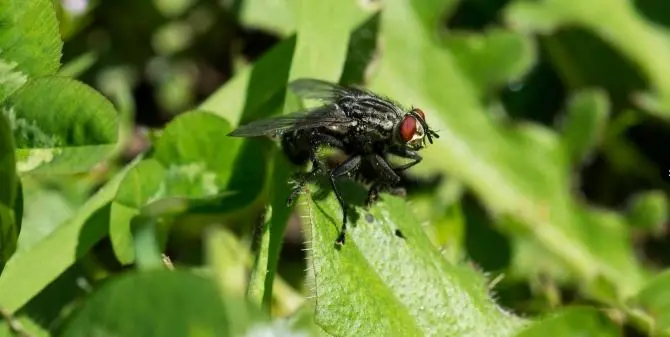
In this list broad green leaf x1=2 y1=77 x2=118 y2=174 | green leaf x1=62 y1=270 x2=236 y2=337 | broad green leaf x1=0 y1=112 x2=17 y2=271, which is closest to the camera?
green leaf x1=62 y1=270 x2=236 y2=337

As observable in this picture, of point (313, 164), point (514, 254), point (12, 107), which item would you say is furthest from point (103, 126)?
point (514, 254)

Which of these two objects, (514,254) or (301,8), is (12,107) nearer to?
(301,8)

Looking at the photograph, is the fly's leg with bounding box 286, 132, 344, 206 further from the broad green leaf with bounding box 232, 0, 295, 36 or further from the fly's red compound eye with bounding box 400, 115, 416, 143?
the broad green leaf with bounding box 232, 0, 295, 36

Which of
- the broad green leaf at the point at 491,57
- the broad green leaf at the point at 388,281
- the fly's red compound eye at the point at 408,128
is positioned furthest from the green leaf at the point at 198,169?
the broad green leaf at the point at 491,57

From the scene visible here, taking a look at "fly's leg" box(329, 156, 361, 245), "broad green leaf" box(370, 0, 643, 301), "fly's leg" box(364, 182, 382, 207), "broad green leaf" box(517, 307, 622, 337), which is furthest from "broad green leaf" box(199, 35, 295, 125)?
"broad green leaf" box(517, 307, 622, 337)

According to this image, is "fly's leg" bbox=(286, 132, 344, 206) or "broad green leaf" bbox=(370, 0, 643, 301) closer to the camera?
"fly's leg" bbox=(286, 132, 344, 206)

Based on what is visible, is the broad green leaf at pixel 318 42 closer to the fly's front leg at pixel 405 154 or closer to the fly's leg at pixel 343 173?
the fly's leg at pixel 343 173

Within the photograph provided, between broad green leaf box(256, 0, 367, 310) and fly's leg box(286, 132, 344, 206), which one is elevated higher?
broad green leaf box(256, 0, 367, 310)

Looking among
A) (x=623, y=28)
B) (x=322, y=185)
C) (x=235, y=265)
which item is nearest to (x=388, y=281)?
(x=322, y=185)
